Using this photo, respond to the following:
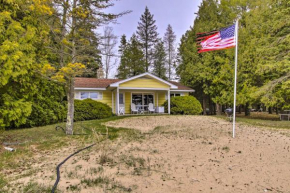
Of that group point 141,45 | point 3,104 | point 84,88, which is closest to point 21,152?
point 3,104

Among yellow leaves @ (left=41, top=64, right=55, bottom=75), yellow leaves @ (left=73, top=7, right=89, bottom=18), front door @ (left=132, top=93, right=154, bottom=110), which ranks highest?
yellow leaves @ (left=73, top=7, right=89, bottom=18)

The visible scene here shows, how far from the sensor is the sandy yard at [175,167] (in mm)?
3355

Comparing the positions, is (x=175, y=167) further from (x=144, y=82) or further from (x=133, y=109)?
(x=133, y=109)

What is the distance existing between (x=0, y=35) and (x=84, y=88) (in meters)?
10.5

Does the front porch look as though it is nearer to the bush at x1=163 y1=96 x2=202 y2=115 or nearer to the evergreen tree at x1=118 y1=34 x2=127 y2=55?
the bush at x1=163 y1=96 x2=202 y2=115

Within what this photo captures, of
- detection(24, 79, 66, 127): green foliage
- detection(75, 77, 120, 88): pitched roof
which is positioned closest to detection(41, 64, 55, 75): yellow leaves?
detection(24, 79, 66, 127): green foliage

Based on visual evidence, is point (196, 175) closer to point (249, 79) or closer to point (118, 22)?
point (118, 22)

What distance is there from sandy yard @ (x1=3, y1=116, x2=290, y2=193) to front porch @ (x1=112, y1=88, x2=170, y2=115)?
432 inches

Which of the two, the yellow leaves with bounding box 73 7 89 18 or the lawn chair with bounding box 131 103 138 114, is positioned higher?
the yellow leaves with bounding box 73 7 89 18

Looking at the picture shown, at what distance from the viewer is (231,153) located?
5.34 metres

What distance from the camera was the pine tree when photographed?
3147cm

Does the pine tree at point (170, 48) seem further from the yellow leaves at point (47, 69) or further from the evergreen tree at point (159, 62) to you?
the yellow leaves at point (47, 69)

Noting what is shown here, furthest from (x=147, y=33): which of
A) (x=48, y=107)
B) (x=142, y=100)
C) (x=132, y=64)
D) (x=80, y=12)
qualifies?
(x=80, y=12)

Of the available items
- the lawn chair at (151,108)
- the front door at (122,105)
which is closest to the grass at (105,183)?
the front door at (122,105)
